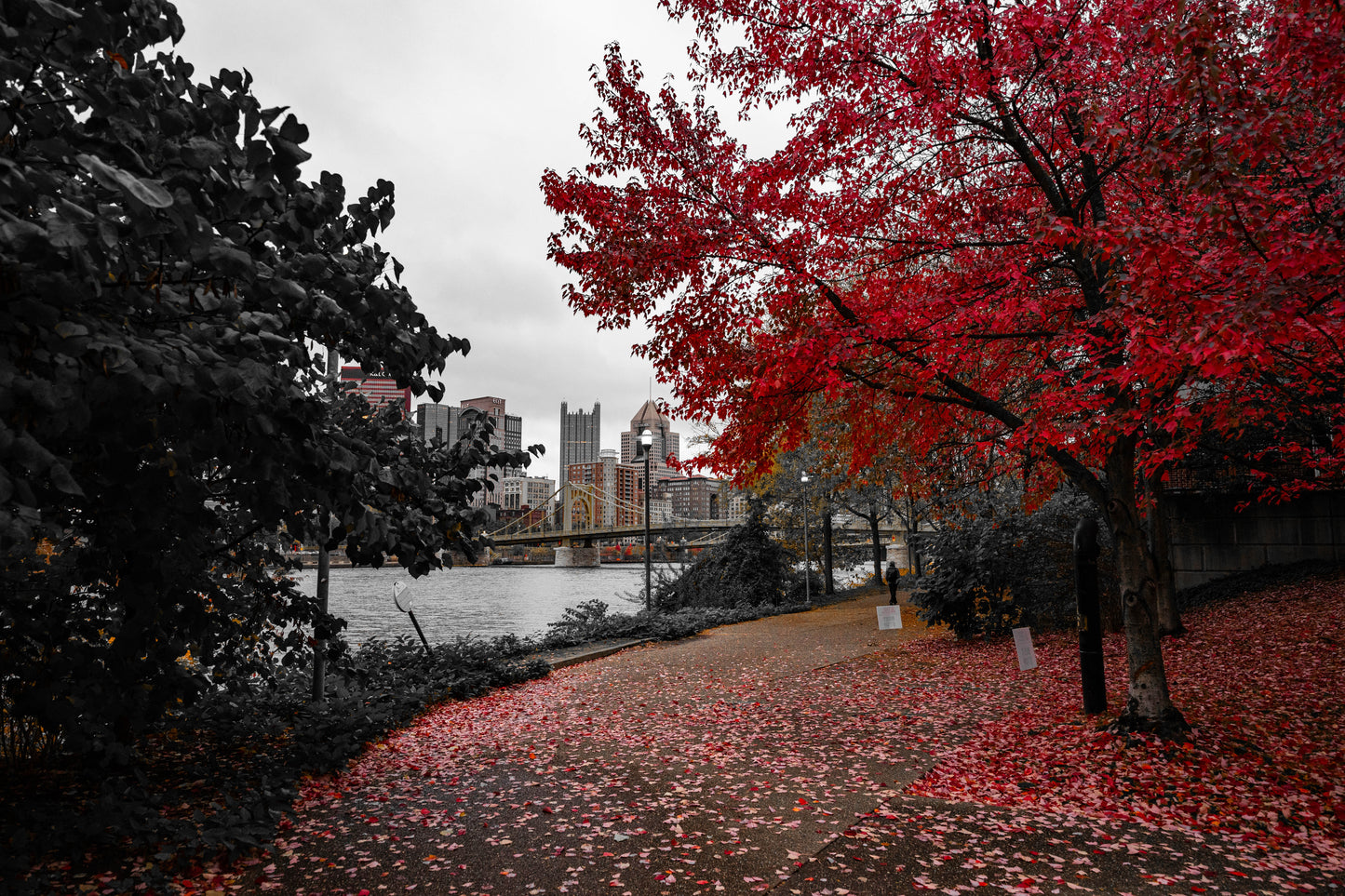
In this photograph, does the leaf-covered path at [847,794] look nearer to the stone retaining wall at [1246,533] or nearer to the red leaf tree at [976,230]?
the red leaf tree at [976,230]

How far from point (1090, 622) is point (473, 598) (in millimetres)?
34333

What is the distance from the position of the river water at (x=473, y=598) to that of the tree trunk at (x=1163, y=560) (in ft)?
31.0

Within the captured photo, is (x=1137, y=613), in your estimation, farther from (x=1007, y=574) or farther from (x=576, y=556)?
(x=576, y=556)

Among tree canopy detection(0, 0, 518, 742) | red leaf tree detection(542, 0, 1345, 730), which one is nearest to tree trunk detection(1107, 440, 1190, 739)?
red leaf tree detection(542, 0, 1345, 730)

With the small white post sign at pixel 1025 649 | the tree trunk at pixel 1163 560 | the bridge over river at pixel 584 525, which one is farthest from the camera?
the bridge over river at pixel 584 525

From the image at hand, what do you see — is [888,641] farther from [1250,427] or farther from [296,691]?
[296,691]

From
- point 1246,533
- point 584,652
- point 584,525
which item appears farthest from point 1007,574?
point 584,525

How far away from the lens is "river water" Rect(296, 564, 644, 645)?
863 inches

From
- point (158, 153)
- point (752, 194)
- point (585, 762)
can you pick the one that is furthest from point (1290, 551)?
point (158, 153)

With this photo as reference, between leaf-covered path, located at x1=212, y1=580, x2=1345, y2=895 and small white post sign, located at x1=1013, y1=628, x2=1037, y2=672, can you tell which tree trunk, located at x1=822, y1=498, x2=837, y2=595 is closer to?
leaf-covered path, located at x1=212, y1=580, x2=1345, y2=895

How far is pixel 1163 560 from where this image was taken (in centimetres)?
1061

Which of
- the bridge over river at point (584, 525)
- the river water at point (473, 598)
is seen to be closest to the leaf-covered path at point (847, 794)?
the river water at point (473, 598)

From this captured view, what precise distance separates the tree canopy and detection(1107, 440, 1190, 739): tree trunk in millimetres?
4981

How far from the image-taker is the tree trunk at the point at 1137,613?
5.81 m
